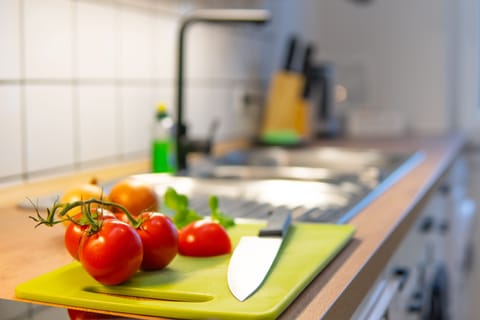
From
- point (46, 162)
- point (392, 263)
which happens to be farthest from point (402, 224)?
point (46, 162)

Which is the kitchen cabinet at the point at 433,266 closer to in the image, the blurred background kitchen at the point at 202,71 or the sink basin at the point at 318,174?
the sink basin at the point at 318,174

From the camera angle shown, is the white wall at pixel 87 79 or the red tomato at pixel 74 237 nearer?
the red tomato at pixel 74 237

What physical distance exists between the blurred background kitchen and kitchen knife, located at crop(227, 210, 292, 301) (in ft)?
0.72

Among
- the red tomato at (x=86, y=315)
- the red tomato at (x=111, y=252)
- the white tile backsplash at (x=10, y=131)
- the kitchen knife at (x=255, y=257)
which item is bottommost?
the red tomato at (x=86, y=315)

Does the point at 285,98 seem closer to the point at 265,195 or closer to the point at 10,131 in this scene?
the point at 265,195

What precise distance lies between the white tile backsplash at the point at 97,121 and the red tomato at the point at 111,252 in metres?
0.85

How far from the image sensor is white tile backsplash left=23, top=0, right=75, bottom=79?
138cm

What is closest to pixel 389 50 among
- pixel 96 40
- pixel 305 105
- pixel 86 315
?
pixel 305 105

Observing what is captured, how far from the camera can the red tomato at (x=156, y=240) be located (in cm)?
80

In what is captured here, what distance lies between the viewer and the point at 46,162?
1450 millimetres

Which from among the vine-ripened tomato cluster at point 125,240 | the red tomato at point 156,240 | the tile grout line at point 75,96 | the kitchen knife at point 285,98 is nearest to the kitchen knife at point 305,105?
the kitchen knife at point 285,98

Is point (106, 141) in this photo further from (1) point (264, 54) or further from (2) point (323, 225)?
(1) point (264, 54)

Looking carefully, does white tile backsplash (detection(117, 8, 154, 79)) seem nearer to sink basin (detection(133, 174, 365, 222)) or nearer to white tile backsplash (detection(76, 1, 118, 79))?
white tile backsplash (detection(76, 1, 118, 79))

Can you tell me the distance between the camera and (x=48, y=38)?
4.70ft
